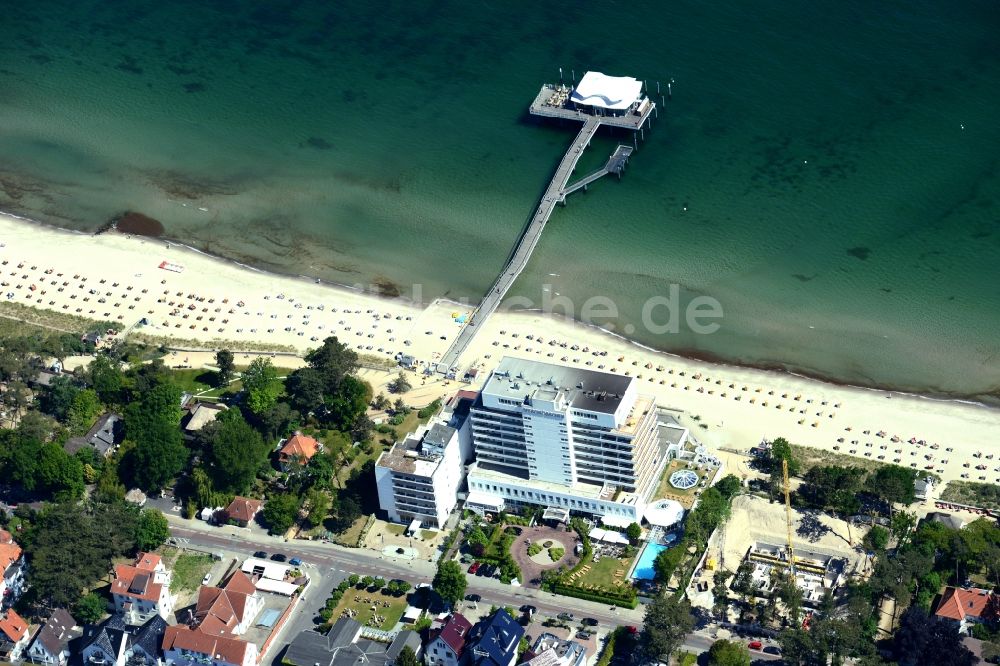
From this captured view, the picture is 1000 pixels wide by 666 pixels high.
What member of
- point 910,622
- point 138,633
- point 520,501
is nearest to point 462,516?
point 520,501

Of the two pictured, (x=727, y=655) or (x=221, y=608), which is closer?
(x=727, y=655)

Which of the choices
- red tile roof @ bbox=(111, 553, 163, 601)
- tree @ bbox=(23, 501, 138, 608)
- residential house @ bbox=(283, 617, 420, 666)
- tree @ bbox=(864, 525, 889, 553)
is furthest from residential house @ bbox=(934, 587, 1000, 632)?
tree @ bbox=(23, 501, 138, 608)

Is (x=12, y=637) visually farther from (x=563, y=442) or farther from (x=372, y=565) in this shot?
(x=563, y=442)

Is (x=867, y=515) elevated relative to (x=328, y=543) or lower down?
elevated

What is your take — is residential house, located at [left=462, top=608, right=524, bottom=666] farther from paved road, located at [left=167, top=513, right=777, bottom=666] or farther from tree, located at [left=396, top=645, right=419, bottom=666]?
paved road, located at [left=167, top=513, right=777, bottom=666]

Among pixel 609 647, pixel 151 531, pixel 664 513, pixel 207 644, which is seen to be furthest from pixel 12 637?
pixel 664 513

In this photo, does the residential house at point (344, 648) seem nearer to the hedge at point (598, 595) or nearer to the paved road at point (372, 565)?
the paved road at point (372, 565)

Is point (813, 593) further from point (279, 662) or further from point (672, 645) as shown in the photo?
point (279, 662)
